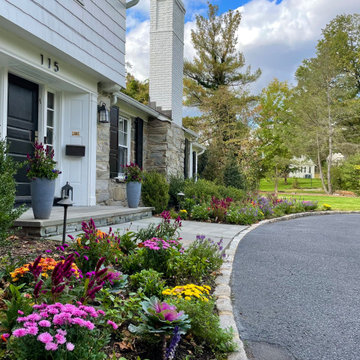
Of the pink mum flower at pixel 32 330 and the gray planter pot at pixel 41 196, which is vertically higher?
the gray planter pot at pixel 41 196

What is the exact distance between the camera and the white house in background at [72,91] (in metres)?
4.92

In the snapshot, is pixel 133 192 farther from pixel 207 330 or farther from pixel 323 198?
pixel 323 198

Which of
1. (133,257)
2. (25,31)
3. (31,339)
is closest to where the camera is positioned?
(31,339)

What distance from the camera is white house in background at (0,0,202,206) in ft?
16.1

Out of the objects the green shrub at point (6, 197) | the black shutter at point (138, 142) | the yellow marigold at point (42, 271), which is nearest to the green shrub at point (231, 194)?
the black shutter at point (138, 142)

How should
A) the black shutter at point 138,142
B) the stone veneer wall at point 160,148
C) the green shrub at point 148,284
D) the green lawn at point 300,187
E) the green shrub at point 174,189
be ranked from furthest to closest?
the green lawn at point 300,187 → the stone veneer wall at point 160,148 → the green shrub at point 174,189 → the black shutter at point 138,142 → the green shrub at point 148,284

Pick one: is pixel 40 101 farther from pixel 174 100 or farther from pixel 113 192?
pixel 174 100

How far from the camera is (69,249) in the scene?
10.6 feet

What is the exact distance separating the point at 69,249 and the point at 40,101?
3.78 metres

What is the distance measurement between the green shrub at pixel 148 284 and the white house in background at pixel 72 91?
3.60 meters

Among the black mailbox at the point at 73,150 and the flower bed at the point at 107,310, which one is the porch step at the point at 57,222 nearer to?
the flower bed at the point at 107,310

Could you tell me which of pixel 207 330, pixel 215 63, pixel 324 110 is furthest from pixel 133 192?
pixel 324 110

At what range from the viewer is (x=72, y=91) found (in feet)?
21.3

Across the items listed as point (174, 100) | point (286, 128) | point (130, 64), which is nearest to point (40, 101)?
point (174, 100)
